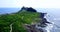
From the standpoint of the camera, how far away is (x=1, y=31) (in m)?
33.2

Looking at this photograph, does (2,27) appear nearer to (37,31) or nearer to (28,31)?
(28,31)

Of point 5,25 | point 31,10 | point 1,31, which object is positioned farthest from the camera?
point 31,10

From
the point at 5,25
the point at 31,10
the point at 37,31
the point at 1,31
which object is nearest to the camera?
the point at 1,31

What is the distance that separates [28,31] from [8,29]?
415 cm

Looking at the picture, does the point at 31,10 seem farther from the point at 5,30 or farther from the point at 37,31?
the point at 5,30

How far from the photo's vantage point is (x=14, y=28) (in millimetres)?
35312

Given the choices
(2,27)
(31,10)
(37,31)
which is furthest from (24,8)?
(2,27)

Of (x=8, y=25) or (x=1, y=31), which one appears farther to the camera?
(x=8, y=25)

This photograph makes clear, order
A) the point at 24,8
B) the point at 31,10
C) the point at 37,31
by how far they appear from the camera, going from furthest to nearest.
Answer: the point at 24,8 < the point at 31,10 < the point at 37,31

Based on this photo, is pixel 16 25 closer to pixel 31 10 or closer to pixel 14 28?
pixel 14 28

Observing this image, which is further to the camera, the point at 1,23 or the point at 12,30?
the point at 1,23

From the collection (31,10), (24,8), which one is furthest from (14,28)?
(24,8)

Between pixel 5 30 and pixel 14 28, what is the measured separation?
2.36m

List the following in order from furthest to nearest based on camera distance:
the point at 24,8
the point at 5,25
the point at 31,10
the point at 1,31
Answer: the point at 24,8 < the point at 31,10 < the point at 5,25 < the point at 1,31
